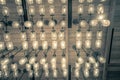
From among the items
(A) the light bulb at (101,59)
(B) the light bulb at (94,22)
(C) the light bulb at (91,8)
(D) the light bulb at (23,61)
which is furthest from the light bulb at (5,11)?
(A) the light bulb at (101,59)

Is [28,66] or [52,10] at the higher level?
[52,10]

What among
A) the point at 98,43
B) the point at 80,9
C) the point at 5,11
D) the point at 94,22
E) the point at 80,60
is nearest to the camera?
the point at 5,11

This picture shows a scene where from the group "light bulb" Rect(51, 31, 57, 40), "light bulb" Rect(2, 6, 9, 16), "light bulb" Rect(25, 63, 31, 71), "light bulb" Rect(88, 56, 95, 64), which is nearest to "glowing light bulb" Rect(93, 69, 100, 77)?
"light bulb" Rect(88, 56, 95, 64)

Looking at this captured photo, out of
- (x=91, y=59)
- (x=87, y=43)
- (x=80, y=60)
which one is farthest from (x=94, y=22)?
(x=80, y=60)

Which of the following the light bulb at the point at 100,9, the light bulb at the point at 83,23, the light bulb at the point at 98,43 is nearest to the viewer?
the light bulb at the point at 100,9

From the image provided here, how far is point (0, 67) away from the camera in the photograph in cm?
888

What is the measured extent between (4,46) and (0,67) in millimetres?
1066

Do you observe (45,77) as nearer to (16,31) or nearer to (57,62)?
(57,62)

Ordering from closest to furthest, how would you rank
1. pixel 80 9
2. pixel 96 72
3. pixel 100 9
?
pixel 100 9
pixel 80 9
pixel 96 72

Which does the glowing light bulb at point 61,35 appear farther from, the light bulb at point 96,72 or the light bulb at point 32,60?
the light bulb at point 96,72

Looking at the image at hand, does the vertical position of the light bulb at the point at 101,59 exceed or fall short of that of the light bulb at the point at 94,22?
it falls short

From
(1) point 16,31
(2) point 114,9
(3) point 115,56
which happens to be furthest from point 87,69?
(1) point 16,31

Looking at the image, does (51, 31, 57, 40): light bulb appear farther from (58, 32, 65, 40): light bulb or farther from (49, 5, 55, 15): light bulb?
(49, 5, 55, 15): light bulb

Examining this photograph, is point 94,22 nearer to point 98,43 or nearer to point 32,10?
point 98,43
